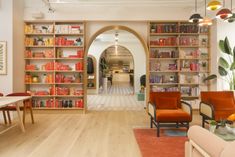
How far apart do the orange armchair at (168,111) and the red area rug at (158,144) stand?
234 mm

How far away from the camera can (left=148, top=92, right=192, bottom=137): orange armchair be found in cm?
512

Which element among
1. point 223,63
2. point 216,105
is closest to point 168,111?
point 216,105

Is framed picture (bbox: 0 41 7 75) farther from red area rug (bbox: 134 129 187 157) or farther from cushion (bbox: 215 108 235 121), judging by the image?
cushion (bbox: 215 108 235 121)

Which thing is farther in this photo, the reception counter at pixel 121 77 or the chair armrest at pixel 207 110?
the reception counter at pixel 121 77

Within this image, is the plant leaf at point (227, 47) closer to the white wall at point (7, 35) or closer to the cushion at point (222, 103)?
the cushion at point (222, 103)

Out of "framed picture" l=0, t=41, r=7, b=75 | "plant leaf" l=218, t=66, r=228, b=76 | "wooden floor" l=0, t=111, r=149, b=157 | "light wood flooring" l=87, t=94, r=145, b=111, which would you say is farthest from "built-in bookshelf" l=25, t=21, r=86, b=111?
"plant leaf" l=218, t=66, r=228, b=76

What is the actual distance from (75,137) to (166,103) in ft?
7.33

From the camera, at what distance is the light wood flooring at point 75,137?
13.6 feet

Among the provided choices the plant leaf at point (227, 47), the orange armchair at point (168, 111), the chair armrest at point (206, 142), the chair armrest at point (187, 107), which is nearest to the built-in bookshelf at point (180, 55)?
the plant leaf at point (227, 47)

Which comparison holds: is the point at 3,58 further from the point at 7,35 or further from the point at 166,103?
the point at 166,103

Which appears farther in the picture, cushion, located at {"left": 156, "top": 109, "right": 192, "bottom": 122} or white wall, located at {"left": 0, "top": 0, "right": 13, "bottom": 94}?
white wall, located at {"left": 0, "top": 0, "right": 13, "bottom": 94}

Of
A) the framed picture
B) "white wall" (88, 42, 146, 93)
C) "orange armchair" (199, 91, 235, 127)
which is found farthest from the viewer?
"white wall" (88, 42, 146, 93)

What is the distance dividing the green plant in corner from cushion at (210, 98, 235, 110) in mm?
Answer: 1664

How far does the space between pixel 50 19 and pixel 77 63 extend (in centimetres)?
160
